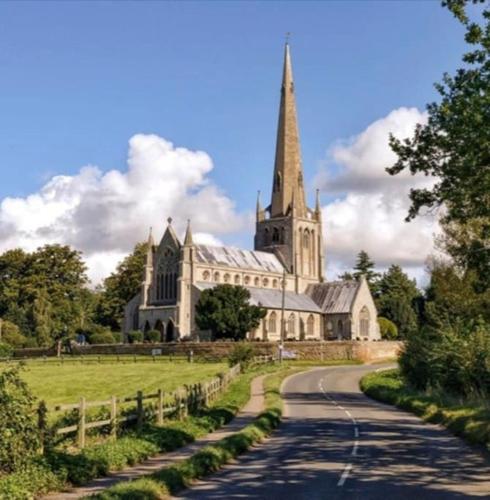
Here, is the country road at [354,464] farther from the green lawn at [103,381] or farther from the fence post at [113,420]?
the green lawn at [103,381]

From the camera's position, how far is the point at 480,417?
2272 centimetres

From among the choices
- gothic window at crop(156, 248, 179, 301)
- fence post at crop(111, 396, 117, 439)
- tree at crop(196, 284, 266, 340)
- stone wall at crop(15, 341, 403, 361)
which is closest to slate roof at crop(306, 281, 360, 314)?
stone wall at crop(15, 341, 403, 361)

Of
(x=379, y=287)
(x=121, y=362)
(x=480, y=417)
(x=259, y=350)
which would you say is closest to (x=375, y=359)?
(x=259, y=350)

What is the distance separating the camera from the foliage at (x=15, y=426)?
1295 centimetres

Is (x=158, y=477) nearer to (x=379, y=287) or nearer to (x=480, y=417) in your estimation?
(x=480, y=417)

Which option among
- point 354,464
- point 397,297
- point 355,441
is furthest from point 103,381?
point 397,297

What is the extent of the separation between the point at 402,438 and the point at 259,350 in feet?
200

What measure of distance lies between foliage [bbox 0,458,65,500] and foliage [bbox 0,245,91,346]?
309 feet

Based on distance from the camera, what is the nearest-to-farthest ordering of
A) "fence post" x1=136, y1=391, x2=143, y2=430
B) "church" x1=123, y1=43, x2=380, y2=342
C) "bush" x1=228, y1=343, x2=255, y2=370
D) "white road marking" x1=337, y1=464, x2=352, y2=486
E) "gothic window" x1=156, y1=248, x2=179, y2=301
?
"white road marking" x1=337, y1=464, x2=352, y2=486
"fence post" x1=136, y1=391, x2=143, y2=430
"bush" x1=228, y1=343, x2=255, y2=370
"church" x1=123, y1=43, x2=380, y2=342
"gothic window" x1=156, y1=248, x2=179, y2=301

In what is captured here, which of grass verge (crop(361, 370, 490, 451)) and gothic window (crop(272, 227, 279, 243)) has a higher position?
gothic window (crop(272, 227, 279, 243))

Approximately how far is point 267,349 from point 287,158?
46.3m

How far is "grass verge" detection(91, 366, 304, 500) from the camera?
1209 cm

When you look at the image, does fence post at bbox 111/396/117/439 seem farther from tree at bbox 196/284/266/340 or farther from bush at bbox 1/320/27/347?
bush at bbox 1/320/27/347

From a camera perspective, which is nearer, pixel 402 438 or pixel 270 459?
pixel 270 459
